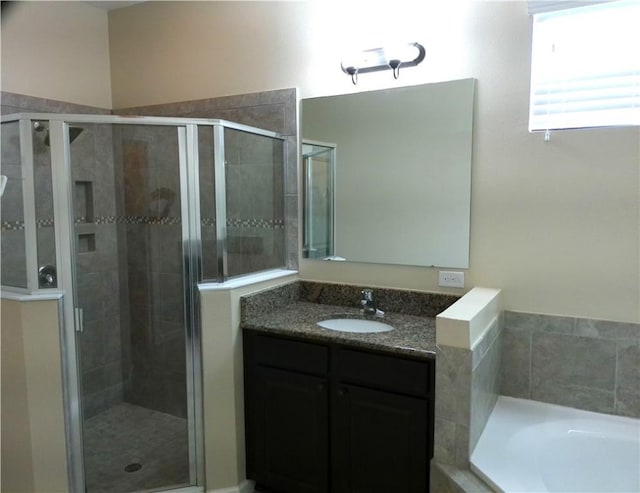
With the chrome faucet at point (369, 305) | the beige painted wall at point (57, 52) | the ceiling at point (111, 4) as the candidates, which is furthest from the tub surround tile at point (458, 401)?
the ceiling at point (111, 4)

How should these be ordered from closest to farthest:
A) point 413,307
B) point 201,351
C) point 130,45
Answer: point 201,351 < point 413,307 < point 130,45

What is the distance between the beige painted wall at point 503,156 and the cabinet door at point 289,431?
72 cm

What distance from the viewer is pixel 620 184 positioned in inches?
76.0

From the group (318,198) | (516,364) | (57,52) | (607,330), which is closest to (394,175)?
(318,198)

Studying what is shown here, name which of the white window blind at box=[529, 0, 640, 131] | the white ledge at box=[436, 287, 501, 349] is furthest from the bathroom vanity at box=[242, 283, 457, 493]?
the white window blind at box=[529, 0, 640, 131]

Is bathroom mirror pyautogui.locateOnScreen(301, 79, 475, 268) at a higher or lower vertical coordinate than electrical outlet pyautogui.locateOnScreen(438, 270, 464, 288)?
higher

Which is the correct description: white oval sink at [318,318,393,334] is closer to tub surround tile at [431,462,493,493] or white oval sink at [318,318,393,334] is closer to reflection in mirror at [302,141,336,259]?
reflection in mirror at [302,141,336,259]

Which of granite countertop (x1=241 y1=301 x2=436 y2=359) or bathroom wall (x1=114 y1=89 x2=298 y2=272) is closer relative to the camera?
granite countertop (x1=241 y1=301 x2=436 y2=359)

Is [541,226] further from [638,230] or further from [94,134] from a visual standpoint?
[94,134]

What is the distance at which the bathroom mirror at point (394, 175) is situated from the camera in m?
2.26

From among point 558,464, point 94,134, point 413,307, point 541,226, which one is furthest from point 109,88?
point 558,464

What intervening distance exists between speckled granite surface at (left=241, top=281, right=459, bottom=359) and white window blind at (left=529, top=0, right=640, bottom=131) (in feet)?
3.35

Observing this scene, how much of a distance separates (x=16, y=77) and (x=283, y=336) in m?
2.25

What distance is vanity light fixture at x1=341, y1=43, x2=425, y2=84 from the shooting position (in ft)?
7.42
